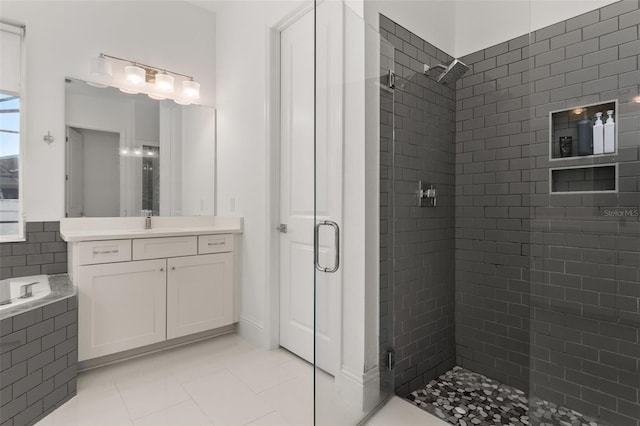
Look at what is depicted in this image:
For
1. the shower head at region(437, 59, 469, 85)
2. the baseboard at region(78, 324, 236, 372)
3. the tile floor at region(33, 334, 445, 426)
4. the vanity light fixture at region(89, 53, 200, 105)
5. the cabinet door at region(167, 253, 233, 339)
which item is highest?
the vanity light fixture at region(89, 53, 200, 105)

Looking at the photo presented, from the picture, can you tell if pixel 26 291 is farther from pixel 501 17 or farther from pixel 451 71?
pixel 501 17

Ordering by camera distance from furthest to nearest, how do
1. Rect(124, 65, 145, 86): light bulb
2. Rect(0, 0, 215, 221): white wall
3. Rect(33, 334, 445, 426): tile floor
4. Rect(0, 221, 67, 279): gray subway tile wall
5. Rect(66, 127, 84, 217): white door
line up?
1. Rect(124, 65, 145, 86): light bulb
2. Rect(66, 127, 84, 217): white door
3. Rect(0, 0, 215, 221): white wall
4. Rect(0, 221, 67, 279): gray subway tile wall
5. Rect(33, 334, 445, 426): tile floor

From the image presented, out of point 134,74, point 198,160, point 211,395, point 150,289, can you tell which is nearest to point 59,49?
point 134,74

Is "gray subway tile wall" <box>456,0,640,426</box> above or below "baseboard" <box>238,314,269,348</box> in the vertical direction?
above

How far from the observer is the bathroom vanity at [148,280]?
6.83 ft

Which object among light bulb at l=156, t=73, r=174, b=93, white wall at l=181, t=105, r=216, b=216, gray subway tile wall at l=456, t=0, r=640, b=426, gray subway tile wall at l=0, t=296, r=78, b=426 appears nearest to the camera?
gray subway tile wall at l=456, t=0, r=640, b=426

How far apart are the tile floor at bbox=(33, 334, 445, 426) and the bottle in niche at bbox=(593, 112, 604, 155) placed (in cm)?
151

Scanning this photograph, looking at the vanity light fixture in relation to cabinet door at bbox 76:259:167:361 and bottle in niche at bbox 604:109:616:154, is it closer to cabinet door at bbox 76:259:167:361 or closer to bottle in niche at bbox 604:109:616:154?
cabinet door at bbox 76:259:167:361

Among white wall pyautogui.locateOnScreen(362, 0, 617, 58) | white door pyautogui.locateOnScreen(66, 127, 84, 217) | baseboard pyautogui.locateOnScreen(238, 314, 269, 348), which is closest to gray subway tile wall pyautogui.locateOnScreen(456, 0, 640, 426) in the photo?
white wall pyautogui.locateOnScreen(362, 0, 617, 58)

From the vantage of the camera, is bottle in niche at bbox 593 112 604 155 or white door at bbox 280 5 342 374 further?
white door at bbox 280 5 342 374

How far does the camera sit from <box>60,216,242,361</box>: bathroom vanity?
82.0 inches

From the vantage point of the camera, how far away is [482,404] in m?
1.83

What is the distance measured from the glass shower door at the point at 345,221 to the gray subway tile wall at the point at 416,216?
0.37 ft

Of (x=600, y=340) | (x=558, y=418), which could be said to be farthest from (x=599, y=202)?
(x=558, y=418)
